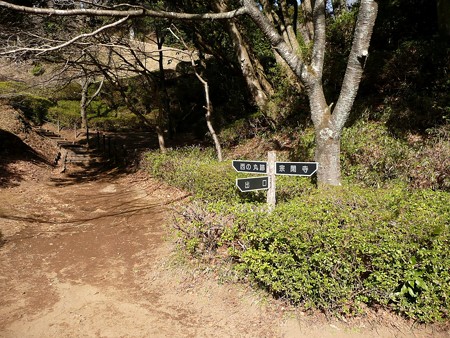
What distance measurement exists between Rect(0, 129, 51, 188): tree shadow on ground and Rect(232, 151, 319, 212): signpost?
344 inches

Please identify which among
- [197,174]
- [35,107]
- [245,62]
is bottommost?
[197,174]

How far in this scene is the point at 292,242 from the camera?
10.8 feet

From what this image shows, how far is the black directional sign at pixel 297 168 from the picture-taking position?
13.3 ft

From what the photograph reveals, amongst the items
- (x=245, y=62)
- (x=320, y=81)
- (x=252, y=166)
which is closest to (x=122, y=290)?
(x=252, y=166)

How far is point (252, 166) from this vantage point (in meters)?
4.52

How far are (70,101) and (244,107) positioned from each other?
54.3 feet

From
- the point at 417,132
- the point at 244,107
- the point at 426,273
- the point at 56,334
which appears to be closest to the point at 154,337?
the point at 56,334

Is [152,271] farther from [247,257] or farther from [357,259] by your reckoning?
[357,259]

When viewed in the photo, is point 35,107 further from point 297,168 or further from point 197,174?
point 297,168

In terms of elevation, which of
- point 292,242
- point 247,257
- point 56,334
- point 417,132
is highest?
point 417,132

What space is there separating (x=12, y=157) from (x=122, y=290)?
10.3 metres

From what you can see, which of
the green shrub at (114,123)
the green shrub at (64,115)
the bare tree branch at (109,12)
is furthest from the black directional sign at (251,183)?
the green shrub at (64,115)

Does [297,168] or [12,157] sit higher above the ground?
[297,168]

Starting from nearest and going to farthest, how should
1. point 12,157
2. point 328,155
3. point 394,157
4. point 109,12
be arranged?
point 109,12 → point 328,155 → point 394,157 → point 12,157
